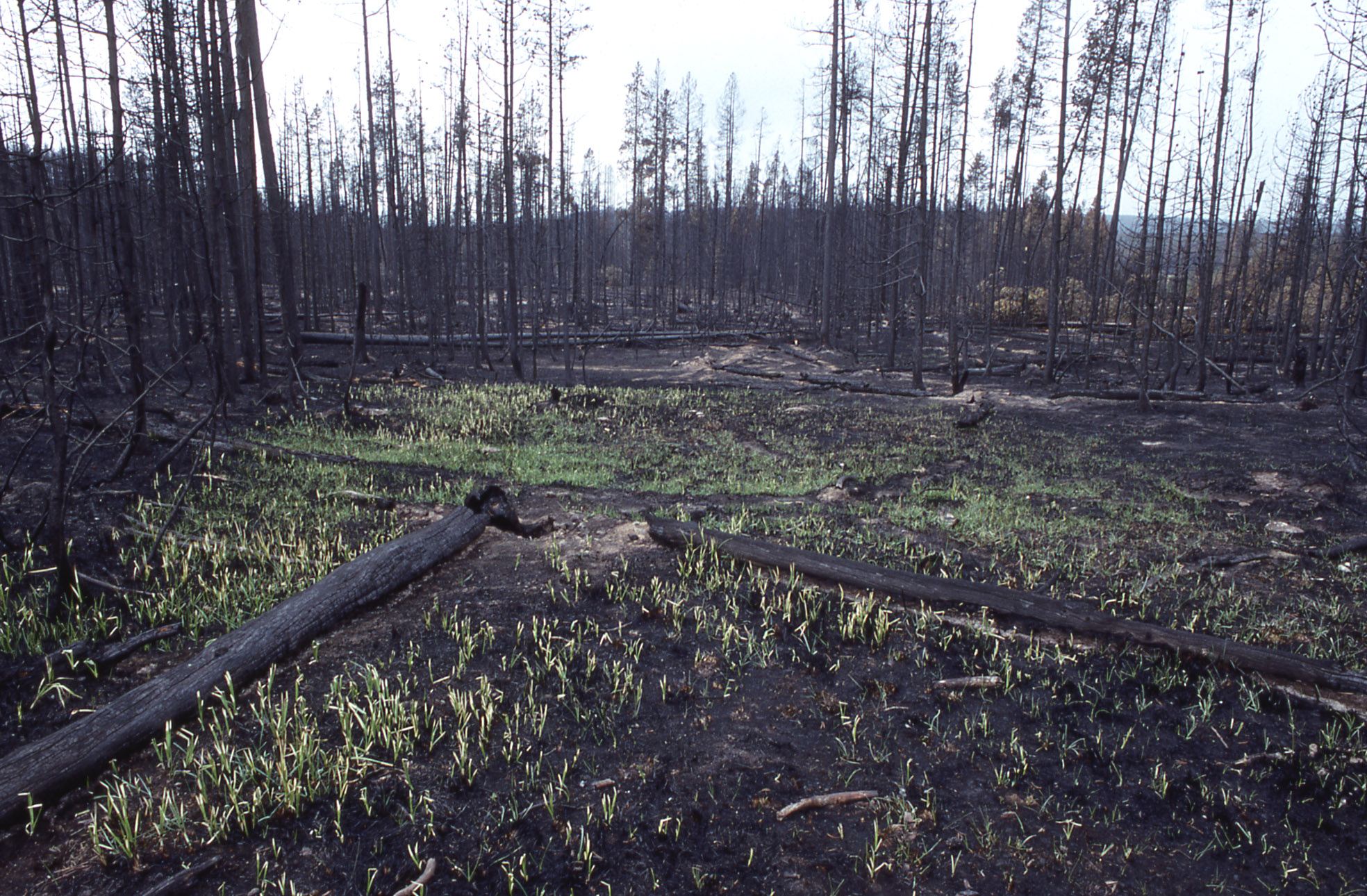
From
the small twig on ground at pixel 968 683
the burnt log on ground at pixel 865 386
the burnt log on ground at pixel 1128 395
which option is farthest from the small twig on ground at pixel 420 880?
the burnt log on ground at pixel 1128 395

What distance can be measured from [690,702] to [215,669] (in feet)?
8.79

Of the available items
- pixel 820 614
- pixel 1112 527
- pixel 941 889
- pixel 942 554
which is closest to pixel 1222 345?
pixel 1112 527

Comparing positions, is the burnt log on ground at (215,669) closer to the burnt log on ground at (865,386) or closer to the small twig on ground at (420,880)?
the small twig on ground at (420,880)

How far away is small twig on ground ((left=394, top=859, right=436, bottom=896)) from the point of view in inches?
102

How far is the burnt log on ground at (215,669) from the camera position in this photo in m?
3.01

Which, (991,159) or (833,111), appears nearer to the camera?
(833,111)

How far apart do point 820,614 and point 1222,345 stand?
107 feet

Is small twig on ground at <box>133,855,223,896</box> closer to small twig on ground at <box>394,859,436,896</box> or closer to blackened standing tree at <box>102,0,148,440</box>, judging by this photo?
small twig on ground at <box>394,859,436,896</box>

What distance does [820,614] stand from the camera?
531cm

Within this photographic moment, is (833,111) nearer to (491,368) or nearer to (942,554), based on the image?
(491,368)

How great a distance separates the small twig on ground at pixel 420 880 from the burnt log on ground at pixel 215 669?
65.6 inches

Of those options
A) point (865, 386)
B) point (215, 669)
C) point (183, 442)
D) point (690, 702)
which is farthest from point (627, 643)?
point (865, 386)

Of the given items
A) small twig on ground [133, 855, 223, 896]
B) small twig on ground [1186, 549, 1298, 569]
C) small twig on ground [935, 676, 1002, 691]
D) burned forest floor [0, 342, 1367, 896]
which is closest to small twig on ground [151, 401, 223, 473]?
burned forest floor [0, 342, 1367, 896]

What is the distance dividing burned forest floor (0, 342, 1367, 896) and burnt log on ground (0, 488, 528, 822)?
112mm
